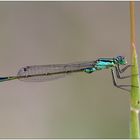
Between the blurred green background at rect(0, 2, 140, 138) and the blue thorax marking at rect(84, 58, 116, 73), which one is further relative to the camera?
the blue thorax marking at rect(84, 58, 116, 73)

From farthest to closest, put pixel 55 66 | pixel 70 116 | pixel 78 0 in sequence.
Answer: pixel 78 0
pixel 55 66
pixel 70 116

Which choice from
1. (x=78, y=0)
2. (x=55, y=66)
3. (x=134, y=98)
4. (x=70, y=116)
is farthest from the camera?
(x=78, y=0)

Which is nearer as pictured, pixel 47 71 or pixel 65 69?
pixel 65 69

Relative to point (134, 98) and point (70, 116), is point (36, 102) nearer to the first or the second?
point (70, 116)

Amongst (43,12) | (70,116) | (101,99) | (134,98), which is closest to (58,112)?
(70,116)

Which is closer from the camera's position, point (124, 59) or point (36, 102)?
point (124, 59)

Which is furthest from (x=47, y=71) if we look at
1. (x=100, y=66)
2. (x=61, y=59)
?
(x=100, y=66)

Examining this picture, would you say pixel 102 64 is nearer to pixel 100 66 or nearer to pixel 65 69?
pixel 100 66
